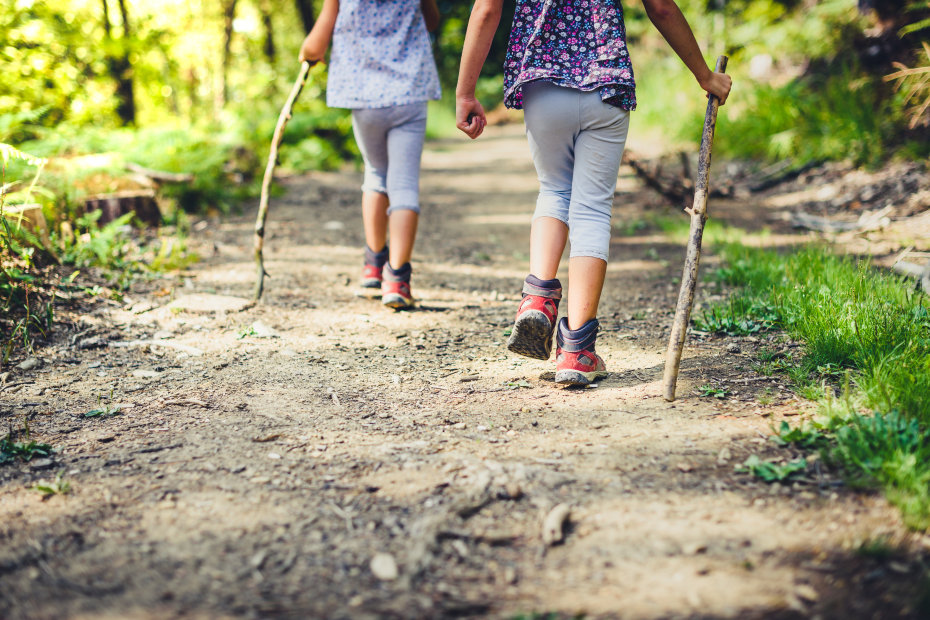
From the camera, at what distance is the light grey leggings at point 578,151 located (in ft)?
8.25

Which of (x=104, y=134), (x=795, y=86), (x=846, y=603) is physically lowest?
(x=846, y=603)

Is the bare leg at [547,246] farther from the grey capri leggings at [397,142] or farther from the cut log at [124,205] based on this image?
the cut log at [124,205]

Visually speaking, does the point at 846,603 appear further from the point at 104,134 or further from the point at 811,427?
the point at 104,134

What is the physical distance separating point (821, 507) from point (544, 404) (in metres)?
1.01

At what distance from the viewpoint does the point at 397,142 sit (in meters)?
Result: 3.69

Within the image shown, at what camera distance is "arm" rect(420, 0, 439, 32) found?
12.1 ft

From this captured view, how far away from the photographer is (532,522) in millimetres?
1769

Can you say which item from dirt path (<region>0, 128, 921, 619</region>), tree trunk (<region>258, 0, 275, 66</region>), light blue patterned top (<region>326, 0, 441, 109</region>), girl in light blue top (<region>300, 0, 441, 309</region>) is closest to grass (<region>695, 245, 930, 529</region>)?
dirt path (<region>0, 128, 921, 619</region>)

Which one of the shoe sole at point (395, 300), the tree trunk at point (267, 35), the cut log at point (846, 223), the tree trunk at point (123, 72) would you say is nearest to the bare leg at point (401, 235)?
the shoe sole at point (395, 300)

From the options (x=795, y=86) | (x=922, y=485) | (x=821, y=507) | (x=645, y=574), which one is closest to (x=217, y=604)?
(x=645, y=574)

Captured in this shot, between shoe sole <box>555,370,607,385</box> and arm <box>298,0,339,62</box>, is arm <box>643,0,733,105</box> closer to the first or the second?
shoe sole <box>555,370,607,385</box>

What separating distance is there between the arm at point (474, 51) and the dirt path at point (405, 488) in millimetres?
1113

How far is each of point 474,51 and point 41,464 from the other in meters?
2.10

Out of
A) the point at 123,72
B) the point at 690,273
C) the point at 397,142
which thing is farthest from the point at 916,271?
the point at 123,72
